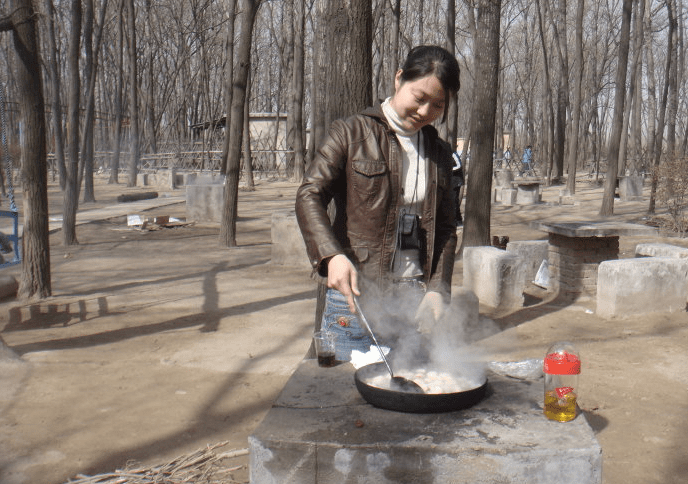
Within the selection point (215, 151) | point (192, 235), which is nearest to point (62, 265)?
point (192, 235)

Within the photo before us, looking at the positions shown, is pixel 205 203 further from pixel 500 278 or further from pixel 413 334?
pixel 413 334

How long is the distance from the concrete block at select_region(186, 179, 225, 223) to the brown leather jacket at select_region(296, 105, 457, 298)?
1177 cm

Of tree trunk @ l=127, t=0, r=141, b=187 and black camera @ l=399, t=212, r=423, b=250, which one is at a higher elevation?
tree trunk @ l=127, t=0, r=141, b=187

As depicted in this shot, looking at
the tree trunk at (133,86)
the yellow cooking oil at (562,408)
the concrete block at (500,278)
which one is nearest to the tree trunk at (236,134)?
the concrete block at (500,278)

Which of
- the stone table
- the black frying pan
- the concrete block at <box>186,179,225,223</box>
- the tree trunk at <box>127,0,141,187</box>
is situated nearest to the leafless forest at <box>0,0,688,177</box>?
the tree trunk at <box>127,0,141,187</box>

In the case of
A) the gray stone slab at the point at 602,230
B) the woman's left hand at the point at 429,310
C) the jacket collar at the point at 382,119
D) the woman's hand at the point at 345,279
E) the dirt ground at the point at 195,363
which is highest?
the jacket collar at the point at 382,119

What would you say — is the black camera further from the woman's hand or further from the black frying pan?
the black frying pan

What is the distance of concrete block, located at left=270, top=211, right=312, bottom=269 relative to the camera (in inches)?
373

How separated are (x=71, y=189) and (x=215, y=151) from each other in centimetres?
1834

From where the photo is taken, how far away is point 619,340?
6203 millimetres

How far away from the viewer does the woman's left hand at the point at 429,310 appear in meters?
2.89

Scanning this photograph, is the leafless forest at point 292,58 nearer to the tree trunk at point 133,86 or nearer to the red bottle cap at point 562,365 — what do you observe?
the tree trunk at point 133,86

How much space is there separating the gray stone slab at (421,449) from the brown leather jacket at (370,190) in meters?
0.60

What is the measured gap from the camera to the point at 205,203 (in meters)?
14.5
